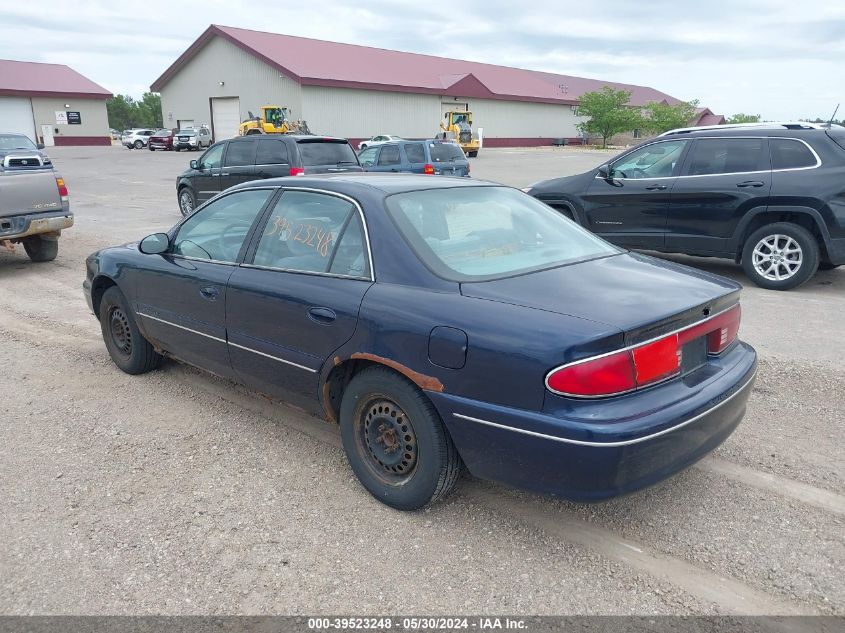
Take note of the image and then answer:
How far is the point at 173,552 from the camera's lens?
3.06 m

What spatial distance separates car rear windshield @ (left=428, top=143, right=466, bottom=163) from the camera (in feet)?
54.1

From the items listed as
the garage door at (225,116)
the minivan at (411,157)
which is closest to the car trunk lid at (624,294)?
the minivan at (411,157)

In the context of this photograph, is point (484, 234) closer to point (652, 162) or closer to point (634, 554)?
point (634, 554)

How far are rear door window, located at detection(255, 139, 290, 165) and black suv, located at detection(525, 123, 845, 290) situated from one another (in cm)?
616

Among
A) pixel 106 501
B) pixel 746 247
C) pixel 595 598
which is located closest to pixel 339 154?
pixel 746 247

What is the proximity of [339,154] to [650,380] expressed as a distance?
1117cm

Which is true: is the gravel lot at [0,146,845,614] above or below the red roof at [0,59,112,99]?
below

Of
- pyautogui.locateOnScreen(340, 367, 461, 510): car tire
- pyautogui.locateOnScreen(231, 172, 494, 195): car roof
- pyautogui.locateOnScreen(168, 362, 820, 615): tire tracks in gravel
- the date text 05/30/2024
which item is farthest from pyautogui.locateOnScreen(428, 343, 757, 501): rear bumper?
pyautogui.locateOnScreen(231, 172, 494, 195): car roof

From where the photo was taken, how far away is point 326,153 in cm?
1304

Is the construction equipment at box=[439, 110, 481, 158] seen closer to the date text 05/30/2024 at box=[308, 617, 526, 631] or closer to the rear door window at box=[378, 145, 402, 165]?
the rear door window at box=[378, 145, 402, 165]

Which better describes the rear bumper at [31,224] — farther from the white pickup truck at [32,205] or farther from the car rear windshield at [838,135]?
the car rear windshield at [838,135]

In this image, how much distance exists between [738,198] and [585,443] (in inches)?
243

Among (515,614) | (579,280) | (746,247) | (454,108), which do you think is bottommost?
(515,614)

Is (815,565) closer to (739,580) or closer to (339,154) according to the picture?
(739,580)
